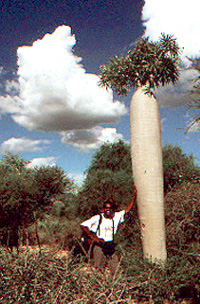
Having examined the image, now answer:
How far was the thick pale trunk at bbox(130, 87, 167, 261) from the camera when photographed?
5.00m

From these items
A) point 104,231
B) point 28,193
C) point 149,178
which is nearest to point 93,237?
point 104,231

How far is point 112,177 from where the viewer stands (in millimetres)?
9391

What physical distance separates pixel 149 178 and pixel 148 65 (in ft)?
8.17

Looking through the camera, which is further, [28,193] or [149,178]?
[28,193]

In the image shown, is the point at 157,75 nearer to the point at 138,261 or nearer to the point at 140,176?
the point at 140,176

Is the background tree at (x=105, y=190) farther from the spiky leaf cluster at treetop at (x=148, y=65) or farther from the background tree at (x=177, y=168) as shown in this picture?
the spiky leaf cluster at treetop at (x=148, y=65)

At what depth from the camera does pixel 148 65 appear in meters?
5.73

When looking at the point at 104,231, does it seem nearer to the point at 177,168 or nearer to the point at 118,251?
the point at 118,251

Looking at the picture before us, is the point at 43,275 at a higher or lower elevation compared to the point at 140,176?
lower

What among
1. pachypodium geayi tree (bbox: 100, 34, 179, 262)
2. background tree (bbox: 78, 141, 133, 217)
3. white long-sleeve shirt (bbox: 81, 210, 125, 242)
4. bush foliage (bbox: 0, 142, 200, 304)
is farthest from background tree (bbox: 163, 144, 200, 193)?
white long-sleeve shirt (bbox: 81, 210, 125, 242)

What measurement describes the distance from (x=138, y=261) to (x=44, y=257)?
3.69 metres

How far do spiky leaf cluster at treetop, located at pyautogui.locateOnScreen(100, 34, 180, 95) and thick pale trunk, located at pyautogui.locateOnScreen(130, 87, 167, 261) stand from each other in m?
0.92

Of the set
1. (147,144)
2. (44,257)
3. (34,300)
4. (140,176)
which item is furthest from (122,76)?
(34,300)

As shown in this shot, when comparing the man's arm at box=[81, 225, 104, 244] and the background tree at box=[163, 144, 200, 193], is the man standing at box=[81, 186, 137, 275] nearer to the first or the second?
the man's arm at box=[81, 225, 104, 244]
